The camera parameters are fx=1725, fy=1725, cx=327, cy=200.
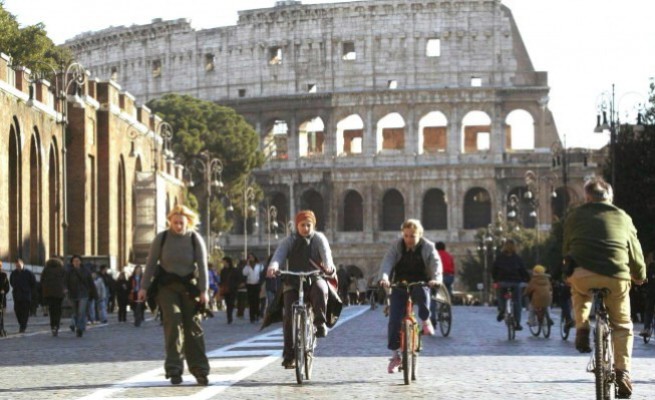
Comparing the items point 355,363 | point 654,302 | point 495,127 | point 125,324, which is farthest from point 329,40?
point 355,363

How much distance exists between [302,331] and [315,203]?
10127cm

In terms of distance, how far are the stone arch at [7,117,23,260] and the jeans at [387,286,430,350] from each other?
113ft

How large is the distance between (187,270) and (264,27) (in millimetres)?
104250

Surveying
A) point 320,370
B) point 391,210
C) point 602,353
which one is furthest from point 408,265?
point 391,210

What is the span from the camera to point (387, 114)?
114688mm

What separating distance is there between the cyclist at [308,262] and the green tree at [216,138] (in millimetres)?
73927

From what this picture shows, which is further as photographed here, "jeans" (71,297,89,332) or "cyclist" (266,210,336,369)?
"jeans" (71,297,89,332)

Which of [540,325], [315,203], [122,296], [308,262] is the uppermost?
[315,203]

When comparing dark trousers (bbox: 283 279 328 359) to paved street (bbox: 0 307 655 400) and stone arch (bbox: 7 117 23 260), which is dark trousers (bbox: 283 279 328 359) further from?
stone arch (bbox: 7 117 23 260)

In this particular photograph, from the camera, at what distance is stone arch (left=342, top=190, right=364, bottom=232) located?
378 feet

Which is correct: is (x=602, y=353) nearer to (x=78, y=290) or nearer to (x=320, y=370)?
(x=320, y=370)

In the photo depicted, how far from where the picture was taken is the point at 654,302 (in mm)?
24781

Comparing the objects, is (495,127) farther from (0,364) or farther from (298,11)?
(0,364)

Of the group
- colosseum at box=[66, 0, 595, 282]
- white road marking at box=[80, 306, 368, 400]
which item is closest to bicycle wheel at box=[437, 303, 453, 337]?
white road marking at box=[80, 306, 368, 400]
